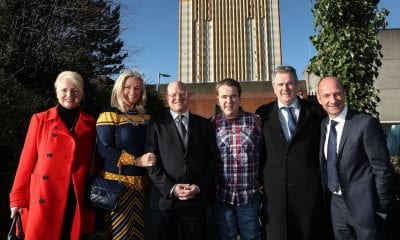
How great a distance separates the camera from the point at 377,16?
5281 millimetres

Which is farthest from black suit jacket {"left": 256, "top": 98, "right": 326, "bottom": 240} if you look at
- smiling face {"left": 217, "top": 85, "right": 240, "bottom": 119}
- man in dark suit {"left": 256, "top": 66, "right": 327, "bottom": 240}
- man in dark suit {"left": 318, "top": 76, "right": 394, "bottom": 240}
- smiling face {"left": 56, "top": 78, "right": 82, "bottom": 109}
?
smiling face {"left": 56, "top": 78, "right": 82, "bottom": 109}

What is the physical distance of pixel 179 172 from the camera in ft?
9.08

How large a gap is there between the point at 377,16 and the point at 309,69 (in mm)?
1341

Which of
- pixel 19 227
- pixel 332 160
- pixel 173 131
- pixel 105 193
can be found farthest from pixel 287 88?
pixel 19 227

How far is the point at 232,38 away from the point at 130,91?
56.5 m

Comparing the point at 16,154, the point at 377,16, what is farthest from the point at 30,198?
the point at 377,16

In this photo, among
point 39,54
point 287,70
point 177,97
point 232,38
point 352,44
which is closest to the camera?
point 177,97

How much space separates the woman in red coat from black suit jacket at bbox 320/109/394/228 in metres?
2.21

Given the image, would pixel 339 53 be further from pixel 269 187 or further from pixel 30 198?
pixel 30 198

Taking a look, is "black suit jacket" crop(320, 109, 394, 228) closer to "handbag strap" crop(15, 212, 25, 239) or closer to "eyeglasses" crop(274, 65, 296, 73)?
"eyeglasses" crop(274, 65, 296, 73)

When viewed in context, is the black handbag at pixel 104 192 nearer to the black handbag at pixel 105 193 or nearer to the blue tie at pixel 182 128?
the black handbag at pixel 105 193

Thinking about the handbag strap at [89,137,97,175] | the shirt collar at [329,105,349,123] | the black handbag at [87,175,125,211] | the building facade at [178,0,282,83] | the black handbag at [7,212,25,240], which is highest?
the building facade at [178,0,282,83]

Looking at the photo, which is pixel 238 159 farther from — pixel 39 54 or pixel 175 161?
pixel 39 54

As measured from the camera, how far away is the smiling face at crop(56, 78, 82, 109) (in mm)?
2871
